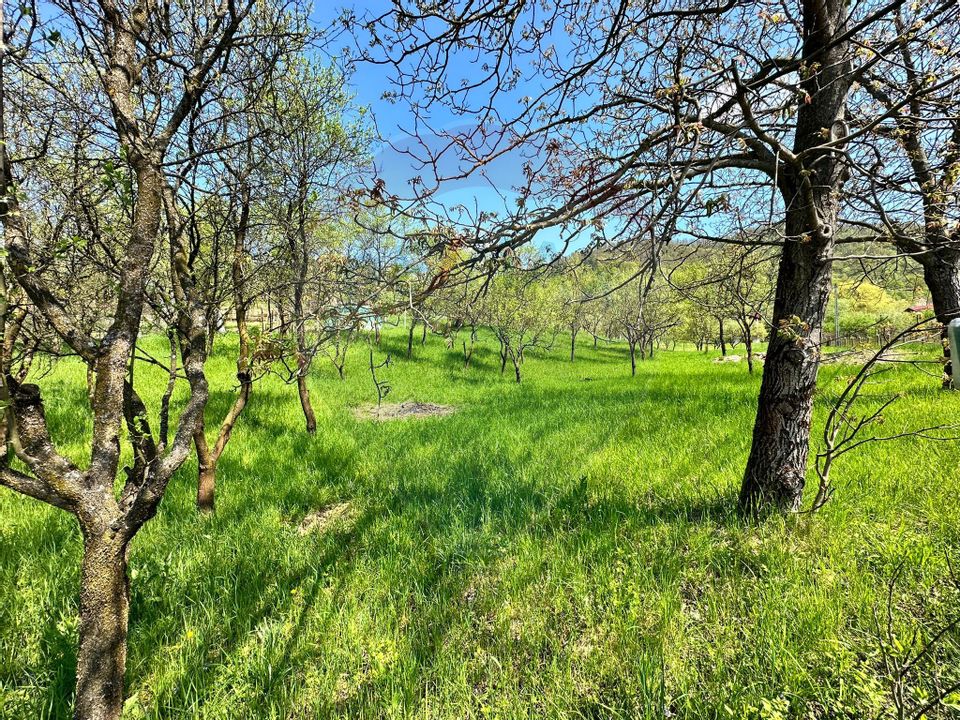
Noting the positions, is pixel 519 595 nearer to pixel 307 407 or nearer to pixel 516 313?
pixel 307 407

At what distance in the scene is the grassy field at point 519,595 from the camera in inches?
76.0

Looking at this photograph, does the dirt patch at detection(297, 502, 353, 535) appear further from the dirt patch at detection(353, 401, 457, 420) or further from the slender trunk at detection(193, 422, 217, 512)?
the dirt patch at detection(353, 401, 457, 420)

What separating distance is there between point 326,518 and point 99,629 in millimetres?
2789

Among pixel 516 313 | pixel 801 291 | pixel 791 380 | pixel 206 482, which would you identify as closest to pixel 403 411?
pixel 206 482

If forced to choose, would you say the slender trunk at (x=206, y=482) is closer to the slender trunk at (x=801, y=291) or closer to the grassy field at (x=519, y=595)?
the grassy field at (x=519, y=595)

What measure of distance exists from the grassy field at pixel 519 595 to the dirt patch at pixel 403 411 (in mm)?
5367

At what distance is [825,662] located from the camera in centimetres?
188

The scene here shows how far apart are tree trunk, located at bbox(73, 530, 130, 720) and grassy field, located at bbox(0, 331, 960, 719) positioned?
1.48ft

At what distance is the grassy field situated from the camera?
193 centimetres

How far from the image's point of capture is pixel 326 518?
433cm

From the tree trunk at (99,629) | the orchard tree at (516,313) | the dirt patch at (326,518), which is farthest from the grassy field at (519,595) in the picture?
the orchard tree at (516,313)

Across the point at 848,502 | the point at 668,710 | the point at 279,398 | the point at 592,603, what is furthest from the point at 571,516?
the point at 279,398

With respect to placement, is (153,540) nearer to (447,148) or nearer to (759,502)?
(447,148)

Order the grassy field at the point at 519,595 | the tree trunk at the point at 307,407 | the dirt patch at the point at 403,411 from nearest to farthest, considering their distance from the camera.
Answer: the grassy field at the point at 519,595, the tree trunk at the point at 307,407, the dirt patch at the point at 403,411
